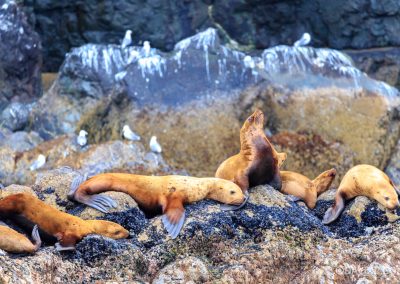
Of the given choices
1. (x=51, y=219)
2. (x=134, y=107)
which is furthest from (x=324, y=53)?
(x=51, y=219)

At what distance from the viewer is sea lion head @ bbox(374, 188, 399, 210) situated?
8523mm

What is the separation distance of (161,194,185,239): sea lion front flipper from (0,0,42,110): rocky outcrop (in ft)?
36.4

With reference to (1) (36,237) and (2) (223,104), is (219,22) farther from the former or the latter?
(1) (36,237)

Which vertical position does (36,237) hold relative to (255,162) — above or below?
above

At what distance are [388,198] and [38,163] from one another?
9.12 metres

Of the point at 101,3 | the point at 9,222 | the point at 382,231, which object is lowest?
the point at 101,3

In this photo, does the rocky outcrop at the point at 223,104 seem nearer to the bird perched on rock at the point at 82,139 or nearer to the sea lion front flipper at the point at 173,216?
the bird perched on rock at the point at 82,139

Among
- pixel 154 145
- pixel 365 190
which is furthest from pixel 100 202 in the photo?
pixel 154 145

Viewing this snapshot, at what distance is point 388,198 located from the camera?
337 inches

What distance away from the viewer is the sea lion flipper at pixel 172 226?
7.66 m

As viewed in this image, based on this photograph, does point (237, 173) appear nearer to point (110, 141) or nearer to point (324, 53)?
point (110, 141)

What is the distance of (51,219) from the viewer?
7566 mm

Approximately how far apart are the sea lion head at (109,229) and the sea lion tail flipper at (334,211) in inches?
78.7

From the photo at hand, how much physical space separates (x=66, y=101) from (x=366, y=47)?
255 inches
